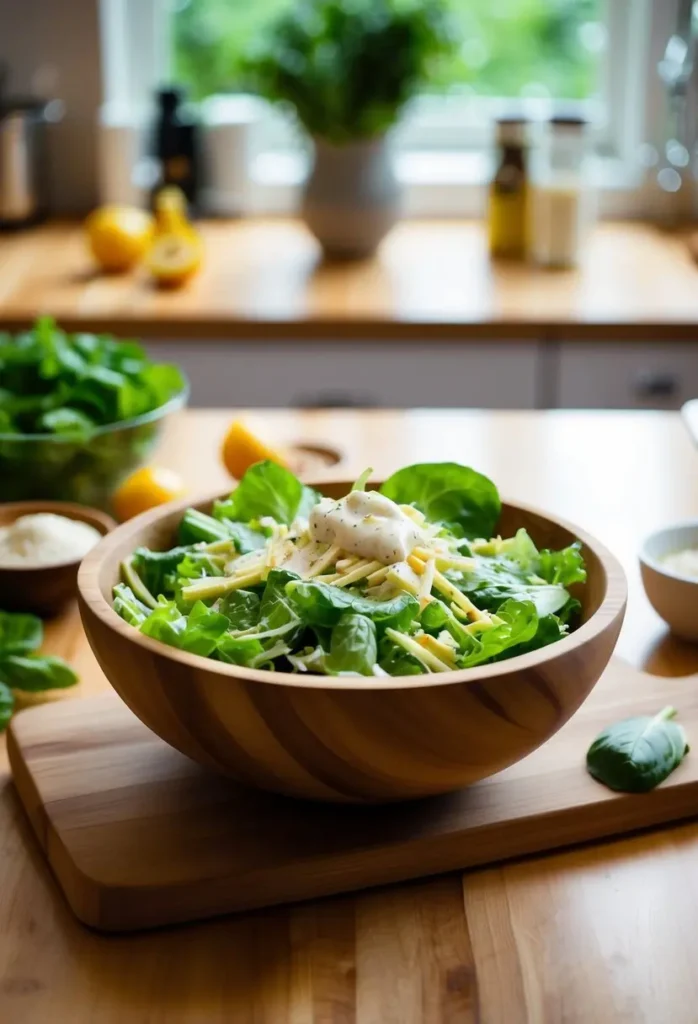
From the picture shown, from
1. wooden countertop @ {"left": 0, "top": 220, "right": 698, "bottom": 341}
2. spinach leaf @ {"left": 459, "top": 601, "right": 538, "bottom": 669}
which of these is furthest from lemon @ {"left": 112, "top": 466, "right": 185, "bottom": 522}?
wooden countertop @ {"left": 0, "top": 220, "right": 698, "bottom": 341}

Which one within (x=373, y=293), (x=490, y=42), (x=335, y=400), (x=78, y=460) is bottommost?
(x=335, y=400)

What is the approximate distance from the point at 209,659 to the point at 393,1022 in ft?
0.74

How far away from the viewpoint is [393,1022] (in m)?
0.72

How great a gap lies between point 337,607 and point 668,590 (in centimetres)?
40

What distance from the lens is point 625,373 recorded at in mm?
2395

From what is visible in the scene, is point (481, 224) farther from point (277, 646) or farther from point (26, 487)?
point (277, 646)

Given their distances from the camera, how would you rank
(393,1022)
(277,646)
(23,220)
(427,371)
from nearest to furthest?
1. (393,1022)
2. (277,646)
3. (427,371)
4. (23,220)

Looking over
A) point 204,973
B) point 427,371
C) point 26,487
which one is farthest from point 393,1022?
point 427,371

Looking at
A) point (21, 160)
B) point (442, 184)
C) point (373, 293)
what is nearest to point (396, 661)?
point (373, 293)

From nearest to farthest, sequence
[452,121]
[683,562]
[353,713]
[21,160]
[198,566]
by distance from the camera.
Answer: [353,713] → [198,566] → [683,562] → [21,160] → [452,121]

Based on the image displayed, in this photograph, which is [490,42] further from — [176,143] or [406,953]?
[406,953]

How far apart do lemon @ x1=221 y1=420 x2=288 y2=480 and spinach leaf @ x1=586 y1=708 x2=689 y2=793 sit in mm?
515

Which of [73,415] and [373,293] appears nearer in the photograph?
[73,415]

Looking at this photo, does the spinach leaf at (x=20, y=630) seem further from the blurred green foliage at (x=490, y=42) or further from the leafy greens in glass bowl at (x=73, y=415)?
the blurred green foliage at (x=490, y=42)
